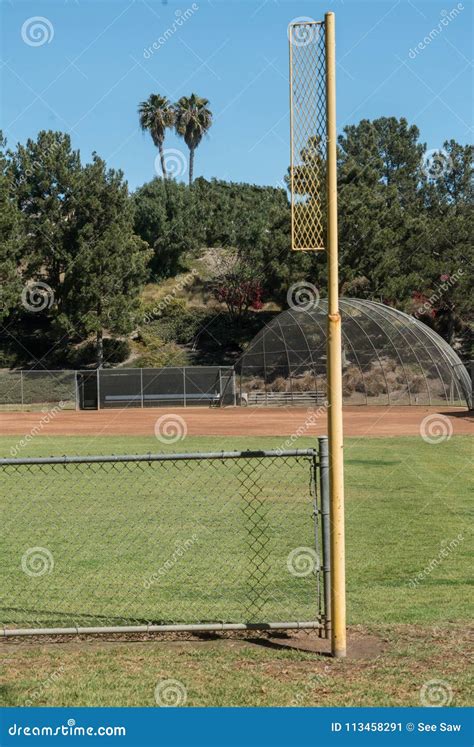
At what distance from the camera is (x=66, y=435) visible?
27.3 m

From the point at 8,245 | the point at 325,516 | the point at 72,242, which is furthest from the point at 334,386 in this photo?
the point at 72,242

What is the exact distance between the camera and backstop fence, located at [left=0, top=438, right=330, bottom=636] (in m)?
6.89

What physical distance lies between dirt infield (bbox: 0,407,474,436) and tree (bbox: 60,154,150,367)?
1013 centimetres

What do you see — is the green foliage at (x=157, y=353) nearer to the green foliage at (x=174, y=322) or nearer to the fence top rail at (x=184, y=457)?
the green foliage at (x=174, y=322)

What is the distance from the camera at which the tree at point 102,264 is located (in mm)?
51281

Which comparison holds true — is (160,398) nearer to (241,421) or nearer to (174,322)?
(241,421)

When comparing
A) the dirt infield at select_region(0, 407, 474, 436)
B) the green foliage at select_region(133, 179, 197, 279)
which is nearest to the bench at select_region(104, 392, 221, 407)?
the dirt infield at select_region(0, 407, 474, 436)

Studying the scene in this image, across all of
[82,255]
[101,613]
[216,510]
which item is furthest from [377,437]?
[82,255]

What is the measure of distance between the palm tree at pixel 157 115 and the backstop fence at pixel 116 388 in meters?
36.0

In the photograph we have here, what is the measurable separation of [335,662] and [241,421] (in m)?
27.4

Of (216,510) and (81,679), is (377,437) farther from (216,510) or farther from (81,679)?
(81,679)

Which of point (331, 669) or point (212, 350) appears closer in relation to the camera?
point (331, 669)

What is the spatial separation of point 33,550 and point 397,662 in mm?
5262

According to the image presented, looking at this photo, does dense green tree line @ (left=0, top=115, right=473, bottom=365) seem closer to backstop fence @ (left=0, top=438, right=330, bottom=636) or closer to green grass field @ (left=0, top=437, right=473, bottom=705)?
backstop fence @ (left=0, top=438, right=330, bottom=636)
